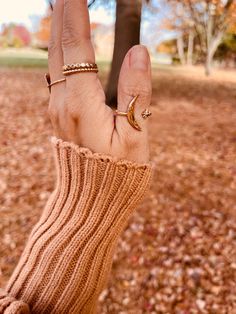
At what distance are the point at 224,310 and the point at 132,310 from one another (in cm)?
98

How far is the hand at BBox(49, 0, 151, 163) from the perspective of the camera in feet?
3.66

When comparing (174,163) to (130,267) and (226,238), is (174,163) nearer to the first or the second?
(226,238)

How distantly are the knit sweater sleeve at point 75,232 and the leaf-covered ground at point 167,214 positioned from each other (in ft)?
10.1

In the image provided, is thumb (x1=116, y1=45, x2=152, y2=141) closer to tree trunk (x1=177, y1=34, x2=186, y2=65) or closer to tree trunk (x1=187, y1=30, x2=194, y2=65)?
tree trunk (x1=187, y1=30, x2=194, y2=65)

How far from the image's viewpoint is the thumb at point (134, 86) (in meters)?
1.11

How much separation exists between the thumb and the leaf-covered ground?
137 inches

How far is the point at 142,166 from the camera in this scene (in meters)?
1.20

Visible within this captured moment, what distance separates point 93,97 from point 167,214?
4.56 metres

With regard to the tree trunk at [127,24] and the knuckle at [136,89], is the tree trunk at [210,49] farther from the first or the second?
the knuckle at [136,89]

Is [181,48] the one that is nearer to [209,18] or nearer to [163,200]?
[209,18]

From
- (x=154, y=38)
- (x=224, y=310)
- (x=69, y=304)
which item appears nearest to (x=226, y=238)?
(x=224, y=310)

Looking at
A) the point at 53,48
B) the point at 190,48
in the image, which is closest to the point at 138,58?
the point at 53,48

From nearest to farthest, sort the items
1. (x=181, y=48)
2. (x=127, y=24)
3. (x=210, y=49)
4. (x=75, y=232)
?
(x=75, y=232)
(x=127, y=24)
(x=210, y=49)
(x=181, y=48)

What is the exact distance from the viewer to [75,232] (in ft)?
4.05
